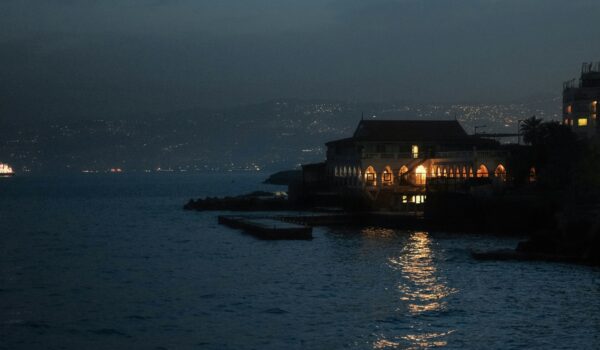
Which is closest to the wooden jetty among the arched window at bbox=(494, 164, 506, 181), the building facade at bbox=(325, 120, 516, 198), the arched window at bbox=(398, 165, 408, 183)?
the building facade at bbox=(325, 120, 516, 198)

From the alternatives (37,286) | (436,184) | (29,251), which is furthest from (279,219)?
(37,286)

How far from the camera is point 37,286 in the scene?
156ft

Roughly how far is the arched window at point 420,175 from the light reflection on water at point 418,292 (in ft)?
83.9

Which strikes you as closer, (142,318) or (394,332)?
(394,332)

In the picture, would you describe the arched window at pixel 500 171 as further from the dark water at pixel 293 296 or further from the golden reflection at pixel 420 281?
the golden reflection at pixel 420 281

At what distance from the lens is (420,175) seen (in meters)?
94.1

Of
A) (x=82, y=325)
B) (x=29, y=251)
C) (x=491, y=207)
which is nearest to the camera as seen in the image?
(x=82, y=325)

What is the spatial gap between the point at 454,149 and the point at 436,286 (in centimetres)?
5393

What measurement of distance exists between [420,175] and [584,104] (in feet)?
77.5

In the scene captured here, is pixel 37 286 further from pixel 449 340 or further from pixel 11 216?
pixel 11 216

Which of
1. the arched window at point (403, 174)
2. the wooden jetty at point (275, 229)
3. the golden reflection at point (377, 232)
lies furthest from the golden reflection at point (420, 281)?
the arched window at point (403, 174)

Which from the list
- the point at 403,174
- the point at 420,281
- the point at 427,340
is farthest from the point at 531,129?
the point at 427,340

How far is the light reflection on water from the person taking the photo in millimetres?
33469

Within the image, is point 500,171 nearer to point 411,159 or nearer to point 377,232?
point 411,159
